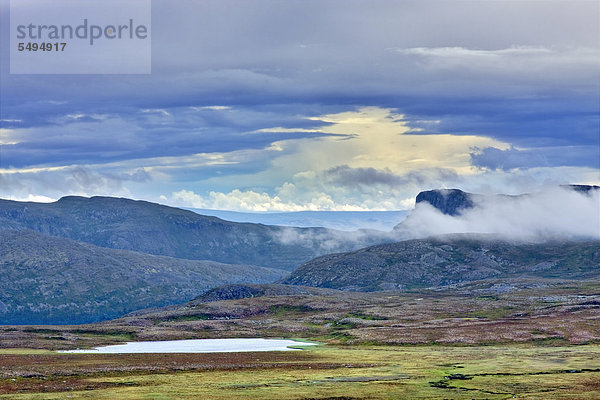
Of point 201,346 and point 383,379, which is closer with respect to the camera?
point 383,379

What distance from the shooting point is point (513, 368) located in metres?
115

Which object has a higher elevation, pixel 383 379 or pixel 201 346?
pixel 383 379

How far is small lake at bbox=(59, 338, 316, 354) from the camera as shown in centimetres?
16593

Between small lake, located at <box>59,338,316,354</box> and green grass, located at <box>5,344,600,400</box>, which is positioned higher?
green grass, located at <box>5,344,600,400</box>

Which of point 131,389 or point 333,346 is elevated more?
point 131,389

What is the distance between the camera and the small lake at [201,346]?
165925 mm

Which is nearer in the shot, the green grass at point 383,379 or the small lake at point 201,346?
the green grass at point 383,379

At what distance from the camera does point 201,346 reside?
178875 mm

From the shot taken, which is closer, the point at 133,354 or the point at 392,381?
the point at 392,381

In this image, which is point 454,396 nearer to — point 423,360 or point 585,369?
point 585,369

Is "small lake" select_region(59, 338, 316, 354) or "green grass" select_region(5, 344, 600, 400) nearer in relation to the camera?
"green grass" select_region(5, 344, 600, 400)

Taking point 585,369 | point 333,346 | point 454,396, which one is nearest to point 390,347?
point 333,346

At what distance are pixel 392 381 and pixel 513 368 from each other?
24975 mm

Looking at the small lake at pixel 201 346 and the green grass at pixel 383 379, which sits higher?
the green grass at pixel 383 379
